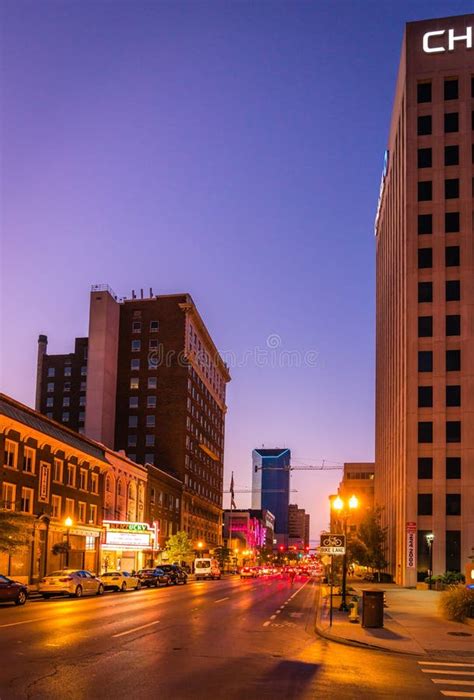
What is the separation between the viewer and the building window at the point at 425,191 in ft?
222

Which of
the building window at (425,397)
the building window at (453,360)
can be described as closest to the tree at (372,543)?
the building window at (425,397)

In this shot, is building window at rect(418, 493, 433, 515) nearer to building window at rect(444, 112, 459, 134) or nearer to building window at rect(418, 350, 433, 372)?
building window at rect(418, 350, 433, 372)

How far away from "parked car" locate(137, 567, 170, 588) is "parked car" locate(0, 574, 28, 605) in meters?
24.3

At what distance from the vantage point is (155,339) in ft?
372

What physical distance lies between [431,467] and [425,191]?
24.4 metres

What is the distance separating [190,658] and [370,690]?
4.57 meters

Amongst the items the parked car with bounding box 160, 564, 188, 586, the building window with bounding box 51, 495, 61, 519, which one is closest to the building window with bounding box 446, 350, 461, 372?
the parked car with bounding box 160, 564, 188, 586

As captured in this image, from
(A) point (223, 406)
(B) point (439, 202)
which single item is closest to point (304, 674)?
(B) point (439, 202)

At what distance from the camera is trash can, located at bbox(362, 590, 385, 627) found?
23.8 metres

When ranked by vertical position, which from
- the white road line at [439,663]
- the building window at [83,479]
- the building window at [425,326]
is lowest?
the white road line at [439,663]

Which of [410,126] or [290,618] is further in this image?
[410,126]

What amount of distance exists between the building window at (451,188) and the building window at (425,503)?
2606 cm

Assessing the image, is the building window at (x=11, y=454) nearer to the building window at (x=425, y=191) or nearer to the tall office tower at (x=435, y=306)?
the tall office tower at (x=435, y=306)

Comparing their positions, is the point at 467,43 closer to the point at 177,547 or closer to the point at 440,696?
the point at 177,547
